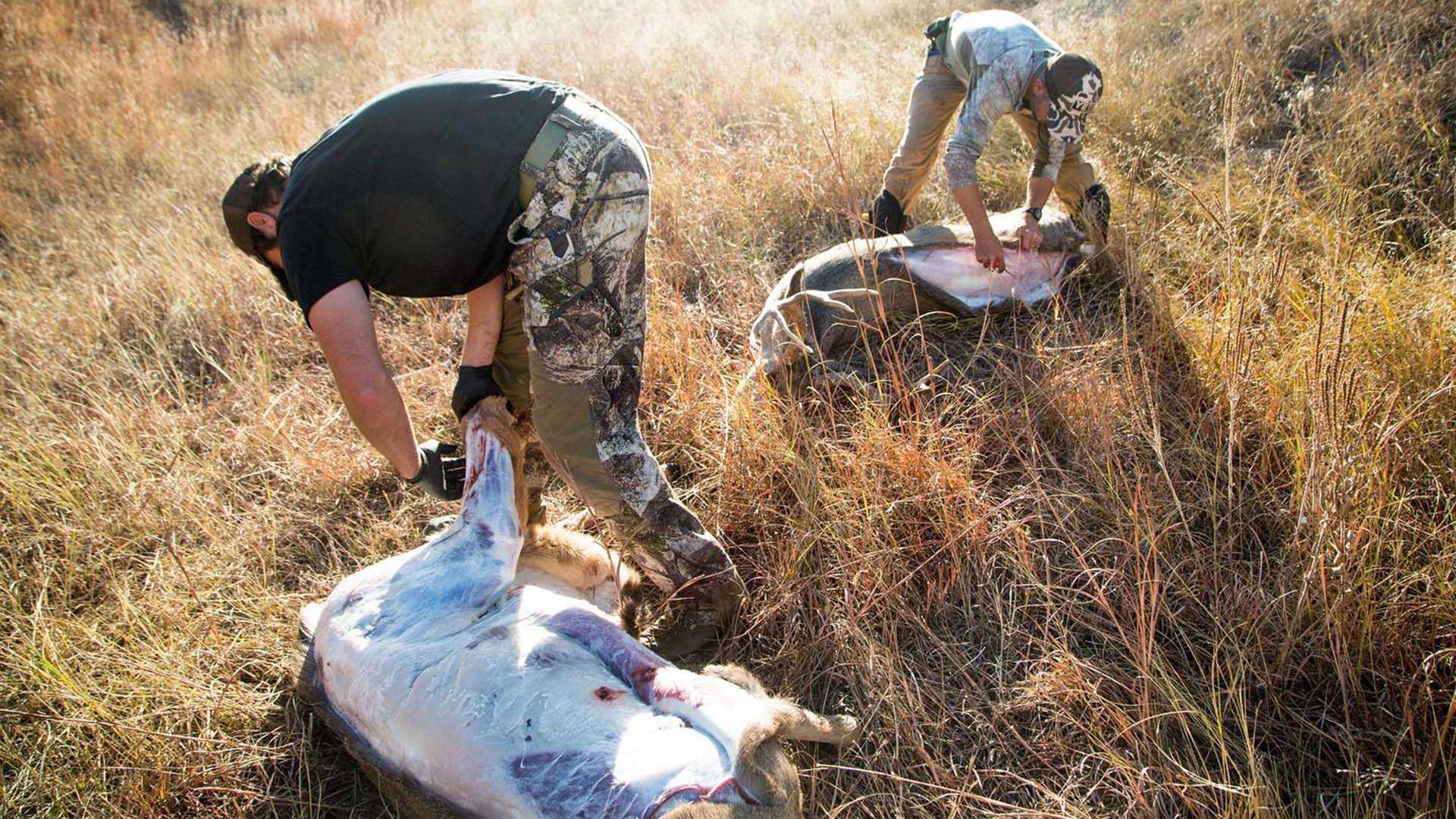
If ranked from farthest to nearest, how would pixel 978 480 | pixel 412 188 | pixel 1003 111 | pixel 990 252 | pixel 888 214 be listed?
pixel 888 214, pixel 1003 111, pixel 990 252, pixel 978 480, pixel 412 188

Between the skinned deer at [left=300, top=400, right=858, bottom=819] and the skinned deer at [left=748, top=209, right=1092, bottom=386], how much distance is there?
1.43 m

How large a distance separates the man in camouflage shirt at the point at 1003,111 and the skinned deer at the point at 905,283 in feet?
0.35

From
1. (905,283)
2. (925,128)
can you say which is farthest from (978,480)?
(925,128)

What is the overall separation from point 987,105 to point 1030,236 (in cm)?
69

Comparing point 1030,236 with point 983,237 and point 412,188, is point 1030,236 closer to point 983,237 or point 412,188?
point 983,237

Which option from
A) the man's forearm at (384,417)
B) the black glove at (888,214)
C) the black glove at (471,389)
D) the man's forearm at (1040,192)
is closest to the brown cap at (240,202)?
the man's forearm at (384,417)

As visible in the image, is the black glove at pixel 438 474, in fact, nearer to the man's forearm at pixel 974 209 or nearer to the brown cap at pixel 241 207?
the brown cap at pixel 241 207

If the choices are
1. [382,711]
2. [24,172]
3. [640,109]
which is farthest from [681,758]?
[24,172]

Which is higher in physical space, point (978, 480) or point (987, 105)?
point (987, 105)

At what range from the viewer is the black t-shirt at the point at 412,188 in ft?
6.52

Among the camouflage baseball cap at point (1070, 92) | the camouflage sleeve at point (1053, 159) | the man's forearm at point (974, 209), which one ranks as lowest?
the man's forearm at point (974, 209)

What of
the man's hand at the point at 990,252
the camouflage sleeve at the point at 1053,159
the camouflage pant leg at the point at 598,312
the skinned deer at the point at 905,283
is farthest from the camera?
the camouflage sleeve at the point at 1053,159

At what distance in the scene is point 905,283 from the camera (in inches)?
136

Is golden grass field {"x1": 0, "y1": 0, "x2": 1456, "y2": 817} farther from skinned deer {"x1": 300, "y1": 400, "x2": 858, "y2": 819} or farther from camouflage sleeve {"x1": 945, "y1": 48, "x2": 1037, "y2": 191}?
camouflage sleeve {"x1": 945, "y1": 48, "x2": 1037, "y2": 191}
